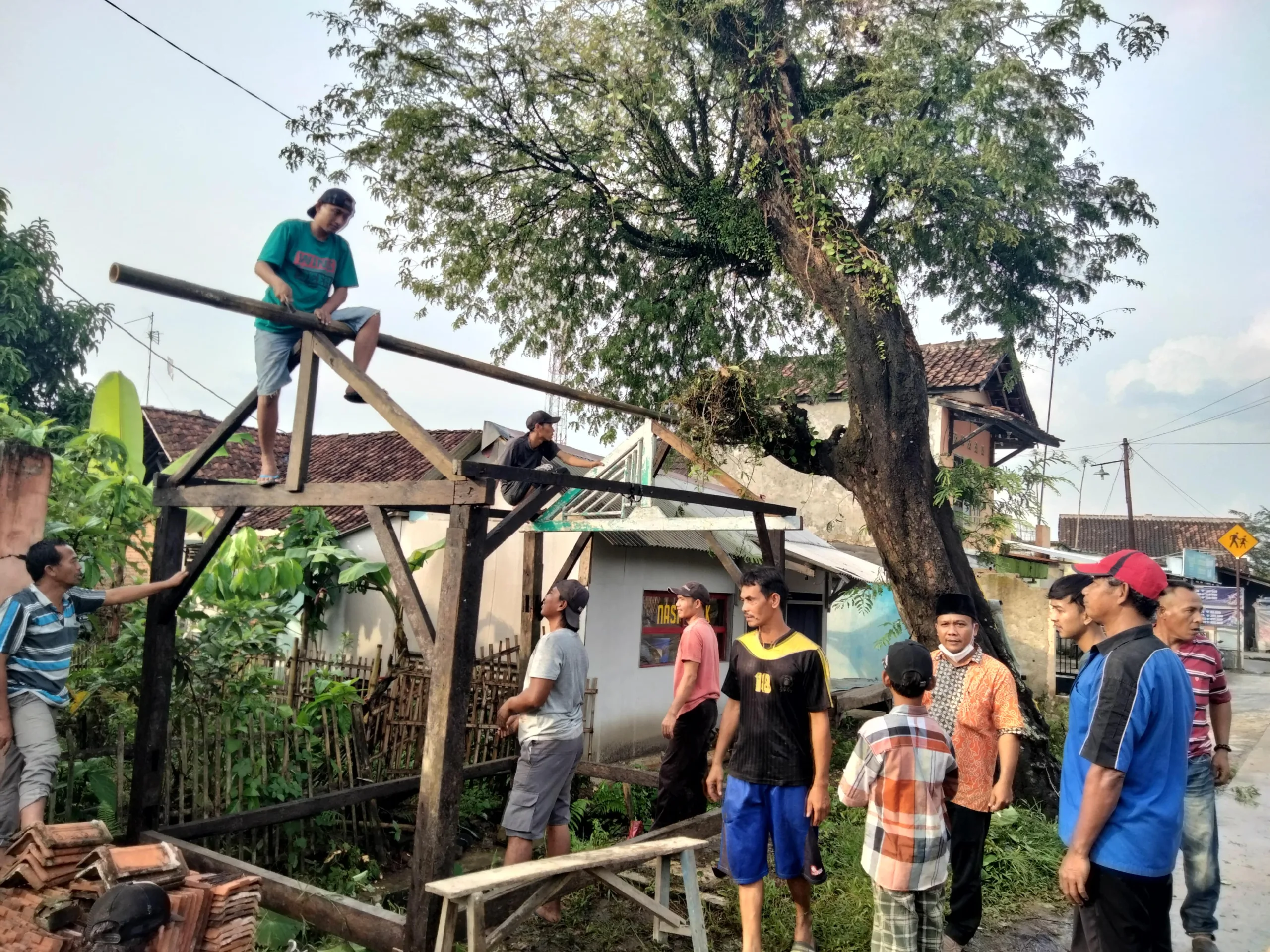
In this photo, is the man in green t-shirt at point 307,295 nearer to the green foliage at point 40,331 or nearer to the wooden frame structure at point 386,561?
the wooden frame structure at point 386,561

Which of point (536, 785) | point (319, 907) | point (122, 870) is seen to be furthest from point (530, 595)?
point (122, 870)

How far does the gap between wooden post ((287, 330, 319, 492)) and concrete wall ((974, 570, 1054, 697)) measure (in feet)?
40.9

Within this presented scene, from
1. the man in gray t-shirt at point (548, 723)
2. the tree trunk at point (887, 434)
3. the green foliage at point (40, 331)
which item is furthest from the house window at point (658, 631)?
the green foliage at point (40, 331)

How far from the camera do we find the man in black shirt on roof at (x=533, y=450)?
20.9ft

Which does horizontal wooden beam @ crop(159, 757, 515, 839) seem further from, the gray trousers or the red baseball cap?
the red baseball cap

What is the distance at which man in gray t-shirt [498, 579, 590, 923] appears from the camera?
15.6 ft

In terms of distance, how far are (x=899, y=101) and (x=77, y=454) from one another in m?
7.00

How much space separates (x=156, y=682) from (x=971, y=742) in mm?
4601

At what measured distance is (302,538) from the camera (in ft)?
33.0

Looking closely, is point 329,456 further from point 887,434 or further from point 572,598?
point 572,598

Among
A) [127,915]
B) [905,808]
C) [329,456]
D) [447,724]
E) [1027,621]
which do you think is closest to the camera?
[127,915]

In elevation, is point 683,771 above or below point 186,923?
above

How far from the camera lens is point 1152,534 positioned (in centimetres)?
4144

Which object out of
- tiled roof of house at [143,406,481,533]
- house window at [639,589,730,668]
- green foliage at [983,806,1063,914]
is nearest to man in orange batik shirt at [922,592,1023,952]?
green foliage at [983,806,1063,914]
